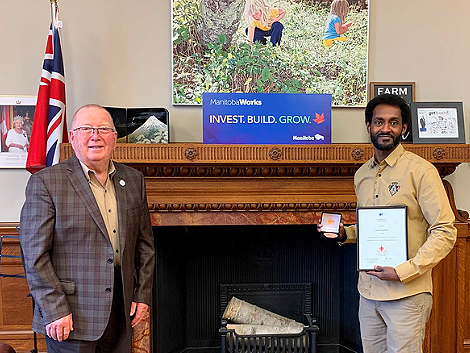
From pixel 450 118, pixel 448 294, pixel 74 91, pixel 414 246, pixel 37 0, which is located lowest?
pixel 448 294

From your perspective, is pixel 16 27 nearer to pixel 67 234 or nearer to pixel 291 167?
pixel 67 234

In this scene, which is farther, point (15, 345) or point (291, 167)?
point (15, 345)

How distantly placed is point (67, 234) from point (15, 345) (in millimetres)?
1543

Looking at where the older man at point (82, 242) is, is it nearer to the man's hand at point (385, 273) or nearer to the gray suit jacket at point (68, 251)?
the gray suit jacket at point (68, 251)

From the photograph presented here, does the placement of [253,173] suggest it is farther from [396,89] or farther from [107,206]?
[396,89]

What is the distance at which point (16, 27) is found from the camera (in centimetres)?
272

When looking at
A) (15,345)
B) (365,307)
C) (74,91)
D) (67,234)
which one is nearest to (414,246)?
(365,307)

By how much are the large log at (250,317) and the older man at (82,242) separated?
3.61 feet

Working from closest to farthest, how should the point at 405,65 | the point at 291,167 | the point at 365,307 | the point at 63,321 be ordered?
the point at 63,321, the point at 365,307, the point at 291,167, the point at 405,65

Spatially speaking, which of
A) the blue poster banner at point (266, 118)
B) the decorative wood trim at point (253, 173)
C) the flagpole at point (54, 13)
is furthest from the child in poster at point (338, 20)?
the flagpole at point (54, 13)

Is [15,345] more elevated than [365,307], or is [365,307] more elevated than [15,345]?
[365,307]

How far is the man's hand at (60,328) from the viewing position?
1629 mm

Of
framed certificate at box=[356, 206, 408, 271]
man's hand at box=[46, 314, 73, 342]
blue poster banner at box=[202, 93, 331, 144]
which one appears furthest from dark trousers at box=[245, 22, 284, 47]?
man's hand at box=[46, 314, 73, 342]

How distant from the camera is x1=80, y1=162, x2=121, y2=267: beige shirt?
1735 mm
